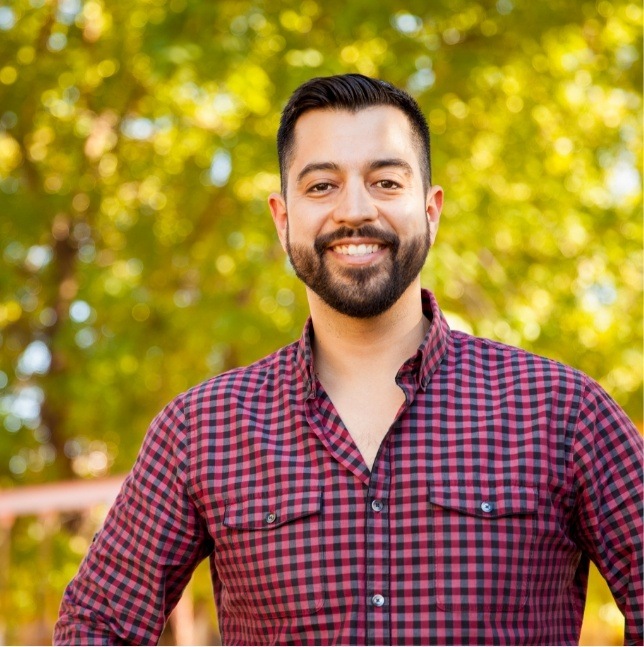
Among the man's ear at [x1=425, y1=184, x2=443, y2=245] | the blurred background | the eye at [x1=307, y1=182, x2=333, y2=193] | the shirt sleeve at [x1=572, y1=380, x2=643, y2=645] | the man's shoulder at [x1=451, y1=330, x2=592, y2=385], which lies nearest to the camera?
the shirt sleeve at [x1=572, y1=380, x2=643, y2=645]

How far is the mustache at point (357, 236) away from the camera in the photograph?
1840 mm

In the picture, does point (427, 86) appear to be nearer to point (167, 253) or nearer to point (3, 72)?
point (167, 253)

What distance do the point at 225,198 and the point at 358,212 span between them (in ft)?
14.6

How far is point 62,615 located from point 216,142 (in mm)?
3806

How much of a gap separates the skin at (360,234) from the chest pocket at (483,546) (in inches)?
7.1

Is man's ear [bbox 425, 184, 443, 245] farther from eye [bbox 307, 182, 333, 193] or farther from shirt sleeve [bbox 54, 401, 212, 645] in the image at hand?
shirt sleeve [bbox 54, 401, 212, 645]

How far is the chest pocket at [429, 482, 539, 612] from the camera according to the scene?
1677 millimetres

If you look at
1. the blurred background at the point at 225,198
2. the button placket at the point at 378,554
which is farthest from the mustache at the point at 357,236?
the blurred background at the point at 225,198

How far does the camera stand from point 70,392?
625cm

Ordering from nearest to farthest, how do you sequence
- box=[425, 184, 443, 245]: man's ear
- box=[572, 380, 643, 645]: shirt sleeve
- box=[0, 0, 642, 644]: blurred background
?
1. box=[572, 380, 643, 645]: shirt sleeve
2. box=[425, 184, 443, 245]: man's ear
3. box=[0, 0, 642, 644]: blurred background

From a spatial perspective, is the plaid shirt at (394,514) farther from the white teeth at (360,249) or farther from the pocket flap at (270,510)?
the white teeth at (360,249)

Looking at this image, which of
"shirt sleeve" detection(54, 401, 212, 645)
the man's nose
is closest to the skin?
the man's nose

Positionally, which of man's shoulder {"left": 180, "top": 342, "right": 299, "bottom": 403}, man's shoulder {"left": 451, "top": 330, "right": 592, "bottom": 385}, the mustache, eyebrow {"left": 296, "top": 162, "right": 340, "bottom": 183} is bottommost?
man's shoulder {"left": 180, "top": 342, "right": 299, "bottom": 403}

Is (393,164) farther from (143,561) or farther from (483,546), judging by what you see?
(143,561)
